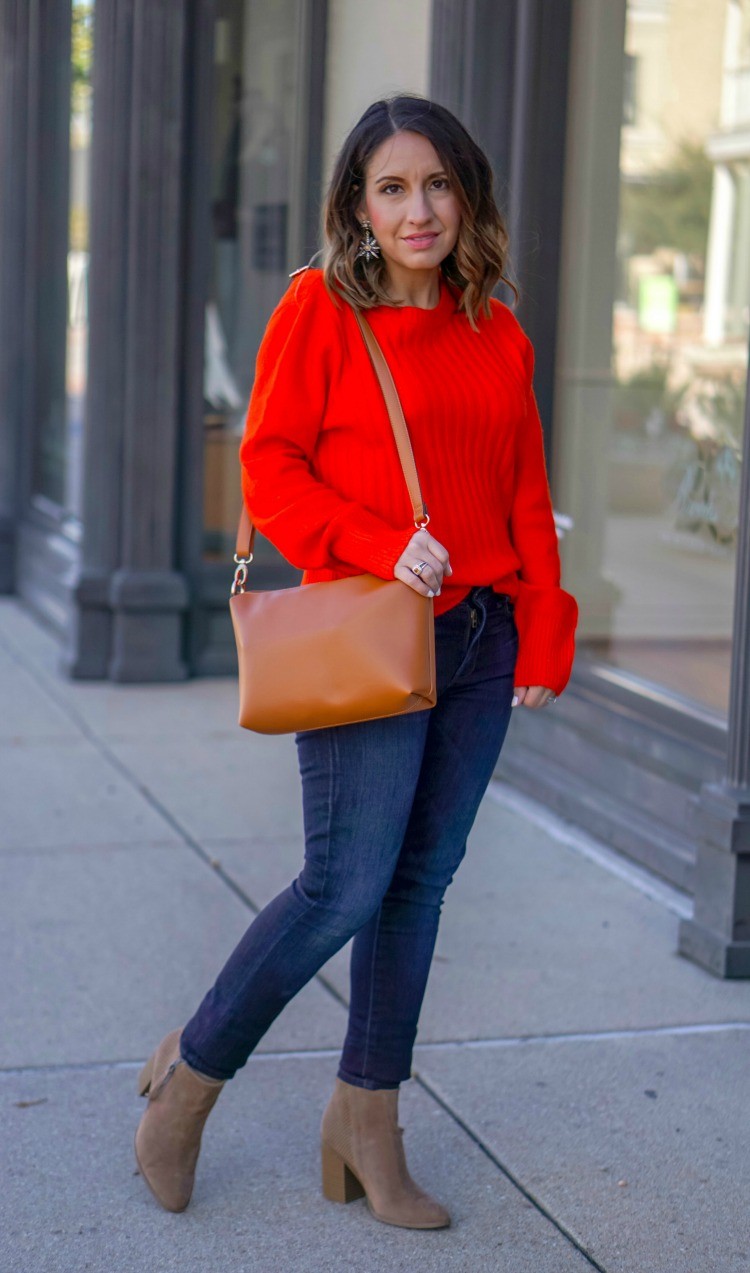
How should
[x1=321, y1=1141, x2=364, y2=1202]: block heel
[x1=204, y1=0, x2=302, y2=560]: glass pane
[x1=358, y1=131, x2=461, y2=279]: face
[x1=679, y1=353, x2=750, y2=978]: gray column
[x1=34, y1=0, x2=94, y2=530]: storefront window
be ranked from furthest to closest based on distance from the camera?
[x1=34, y1=0, x2=94, y2=530]: storefront window < [x1=204, y1=0, x2=302, y2=560]: glass pane < [x1=679, y1=353, x2=750, y2=978]: gray column < [x1=321, y1=1141, x2=364, y2=1202]: block heel < [x1=358, y1=131, x2=461, y2=279]: face

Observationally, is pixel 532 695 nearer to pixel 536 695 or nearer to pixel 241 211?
pixel 536 695

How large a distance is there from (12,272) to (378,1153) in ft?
25.0

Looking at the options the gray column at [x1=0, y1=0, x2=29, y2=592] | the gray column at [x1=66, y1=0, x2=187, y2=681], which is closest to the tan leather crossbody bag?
the gray column at [x1=66, y1=0, x2=187, y2=681]

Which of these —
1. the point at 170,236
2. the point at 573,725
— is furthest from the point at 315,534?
the point at 170,236

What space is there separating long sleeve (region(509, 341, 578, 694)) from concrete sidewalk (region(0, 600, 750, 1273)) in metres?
0.97

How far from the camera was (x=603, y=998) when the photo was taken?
3.96 m

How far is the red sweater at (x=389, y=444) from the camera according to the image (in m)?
2.61

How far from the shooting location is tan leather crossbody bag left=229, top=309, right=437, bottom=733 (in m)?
2.58

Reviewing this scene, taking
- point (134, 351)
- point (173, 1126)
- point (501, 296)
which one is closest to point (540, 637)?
point (173, 1126)

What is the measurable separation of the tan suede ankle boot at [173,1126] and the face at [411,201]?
4.66ft

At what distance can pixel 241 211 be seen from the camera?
748 centimetres

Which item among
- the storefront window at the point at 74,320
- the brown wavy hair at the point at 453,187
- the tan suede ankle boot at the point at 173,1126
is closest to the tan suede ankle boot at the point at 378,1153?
the tan suede ankle boot at the point at 173,1126

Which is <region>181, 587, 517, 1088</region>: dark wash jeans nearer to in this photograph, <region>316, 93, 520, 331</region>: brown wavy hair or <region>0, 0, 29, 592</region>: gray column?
<region>316, 93, 520, 331</region>: brown wavy hair

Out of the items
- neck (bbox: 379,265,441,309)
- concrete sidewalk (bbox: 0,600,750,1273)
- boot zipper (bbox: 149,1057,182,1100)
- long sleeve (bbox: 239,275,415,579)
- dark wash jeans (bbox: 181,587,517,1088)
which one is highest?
neck (bbox: 379,265,441,309)
